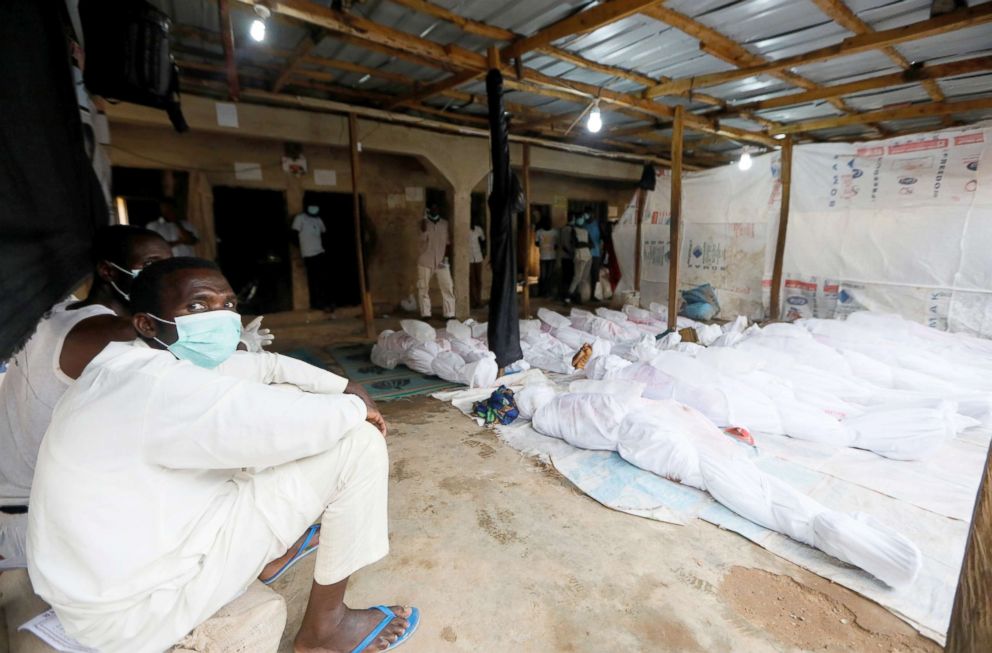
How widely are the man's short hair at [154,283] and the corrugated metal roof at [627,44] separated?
8.61 feet

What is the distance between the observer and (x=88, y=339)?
4.53 feet

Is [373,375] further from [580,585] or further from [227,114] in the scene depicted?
[227,114]

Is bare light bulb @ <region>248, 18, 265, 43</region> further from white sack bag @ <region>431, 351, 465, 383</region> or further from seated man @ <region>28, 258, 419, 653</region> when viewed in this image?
white sack bag @ <region>431, 351, 465, 383</region>

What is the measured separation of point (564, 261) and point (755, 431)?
647 centimetres

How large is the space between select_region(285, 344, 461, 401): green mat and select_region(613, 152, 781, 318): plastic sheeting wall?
16.1ft

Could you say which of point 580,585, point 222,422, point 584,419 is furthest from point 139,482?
point 584,419

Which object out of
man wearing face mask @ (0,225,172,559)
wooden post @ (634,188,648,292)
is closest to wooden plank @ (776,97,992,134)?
wooden post @ (634,188,648,292)

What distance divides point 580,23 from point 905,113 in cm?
474

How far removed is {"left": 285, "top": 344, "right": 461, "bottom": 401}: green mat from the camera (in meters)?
3.96

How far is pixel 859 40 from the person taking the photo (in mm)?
3270

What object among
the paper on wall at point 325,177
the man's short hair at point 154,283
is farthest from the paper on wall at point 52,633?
the paper on wall at point 325,177

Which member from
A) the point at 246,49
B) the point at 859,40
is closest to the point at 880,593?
the point at 859,40

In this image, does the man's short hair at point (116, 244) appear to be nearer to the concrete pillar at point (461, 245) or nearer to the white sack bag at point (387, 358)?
the white sack bag at point (387, 358)

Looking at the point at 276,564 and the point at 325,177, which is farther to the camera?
the point at 325,177
